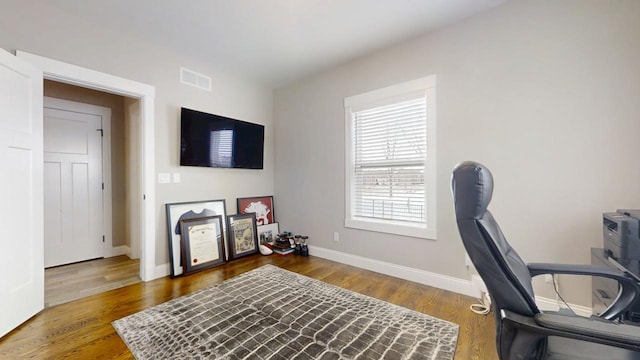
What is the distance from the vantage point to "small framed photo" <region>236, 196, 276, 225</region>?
12.4ft

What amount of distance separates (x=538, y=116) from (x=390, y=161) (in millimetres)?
1353

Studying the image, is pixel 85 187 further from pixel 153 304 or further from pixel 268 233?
pixel 268 233

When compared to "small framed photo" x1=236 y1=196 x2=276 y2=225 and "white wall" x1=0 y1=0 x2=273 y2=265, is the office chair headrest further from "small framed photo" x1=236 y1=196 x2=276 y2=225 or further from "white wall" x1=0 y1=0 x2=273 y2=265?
"small framed photo" x1=236 y1=196 x2=276 y2=225

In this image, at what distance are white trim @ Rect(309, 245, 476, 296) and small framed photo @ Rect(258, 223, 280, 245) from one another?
28.6 inches

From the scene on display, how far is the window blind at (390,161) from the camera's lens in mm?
2752

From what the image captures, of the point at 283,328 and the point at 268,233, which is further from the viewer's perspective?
the point at 268,233

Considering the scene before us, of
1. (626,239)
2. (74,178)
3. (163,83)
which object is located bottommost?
(626,239)

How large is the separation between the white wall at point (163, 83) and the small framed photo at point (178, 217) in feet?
0.26

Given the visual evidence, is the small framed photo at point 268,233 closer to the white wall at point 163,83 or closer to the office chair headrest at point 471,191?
the white wall at point 163,83

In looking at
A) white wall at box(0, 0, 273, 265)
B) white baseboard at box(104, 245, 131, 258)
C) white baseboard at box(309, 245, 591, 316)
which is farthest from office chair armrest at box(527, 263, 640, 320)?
white baseboard at box(104, 245, 131, 258)

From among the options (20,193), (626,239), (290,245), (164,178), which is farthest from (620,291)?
(20,193)

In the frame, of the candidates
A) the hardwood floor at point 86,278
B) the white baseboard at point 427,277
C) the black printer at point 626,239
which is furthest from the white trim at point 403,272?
the hardwood floor at point 86,278

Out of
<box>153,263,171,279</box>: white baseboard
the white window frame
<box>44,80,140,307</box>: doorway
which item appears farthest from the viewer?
<box>44,80,140,307</box>: doorway

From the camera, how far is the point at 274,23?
8.09 ft
